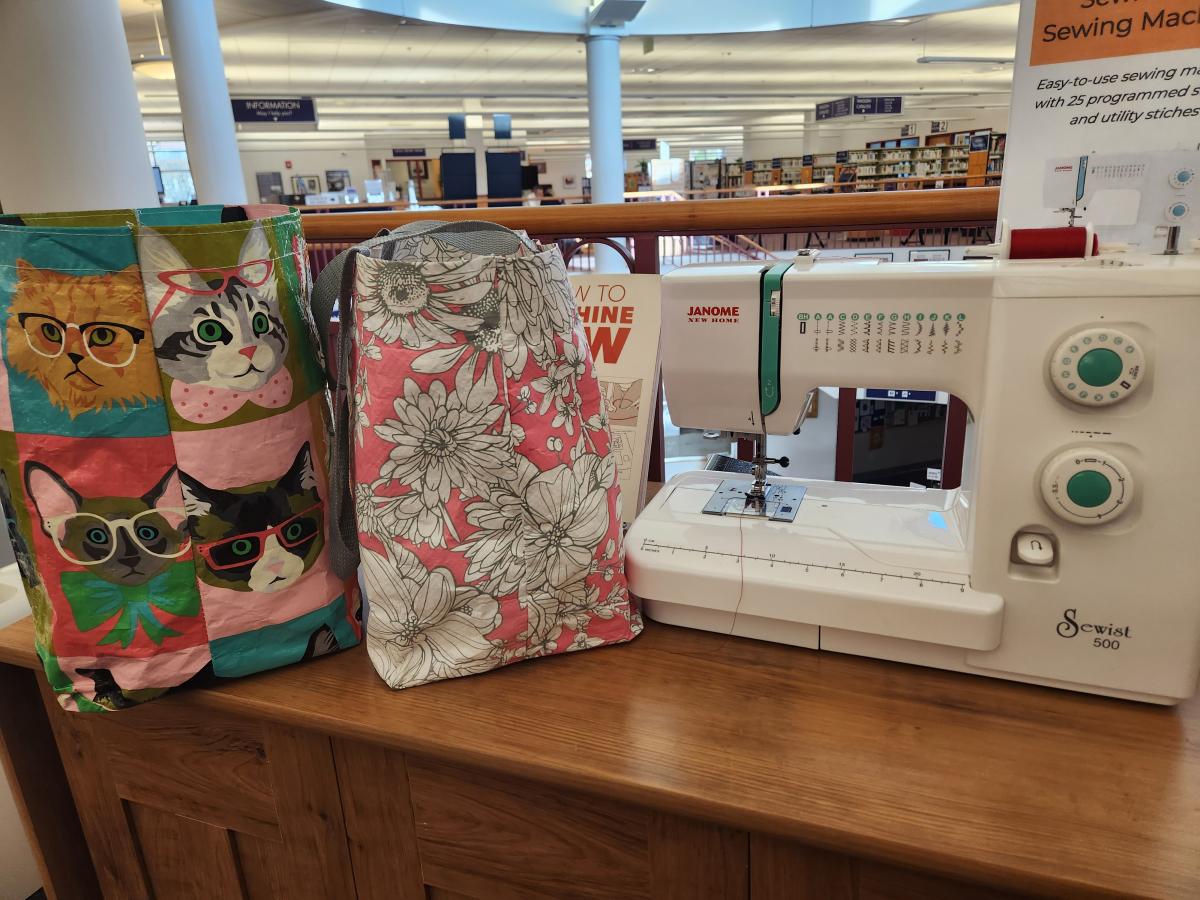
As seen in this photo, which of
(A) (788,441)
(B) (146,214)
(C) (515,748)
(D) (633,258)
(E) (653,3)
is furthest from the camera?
(E) (653,3)

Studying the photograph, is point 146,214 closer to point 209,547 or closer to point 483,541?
point 209,547

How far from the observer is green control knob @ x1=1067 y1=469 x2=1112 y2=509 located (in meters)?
0.68

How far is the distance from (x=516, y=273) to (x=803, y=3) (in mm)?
9472

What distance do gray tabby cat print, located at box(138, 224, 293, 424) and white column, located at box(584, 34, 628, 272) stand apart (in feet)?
Result: 25.2

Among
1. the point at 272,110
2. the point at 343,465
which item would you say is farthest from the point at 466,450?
the point at 272,110

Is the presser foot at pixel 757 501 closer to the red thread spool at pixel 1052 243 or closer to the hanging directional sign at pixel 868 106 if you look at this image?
the red thread spool at pixel 1052 243

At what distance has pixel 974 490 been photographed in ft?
2.57

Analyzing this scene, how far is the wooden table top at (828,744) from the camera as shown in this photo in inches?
22.8

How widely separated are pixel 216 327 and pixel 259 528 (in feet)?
0.61

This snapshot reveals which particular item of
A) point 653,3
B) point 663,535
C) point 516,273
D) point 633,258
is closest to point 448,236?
point 516,273

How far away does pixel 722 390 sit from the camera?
94 cm

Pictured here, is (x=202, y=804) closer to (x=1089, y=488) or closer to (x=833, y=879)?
(x=833, y=879)

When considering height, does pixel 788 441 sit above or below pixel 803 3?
below

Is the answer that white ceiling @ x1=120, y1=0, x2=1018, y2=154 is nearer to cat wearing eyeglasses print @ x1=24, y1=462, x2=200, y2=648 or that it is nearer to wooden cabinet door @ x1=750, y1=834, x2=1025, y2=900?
cat wearing eyeglasses print @ x1=24, y1=462, x2=200, y2=648
